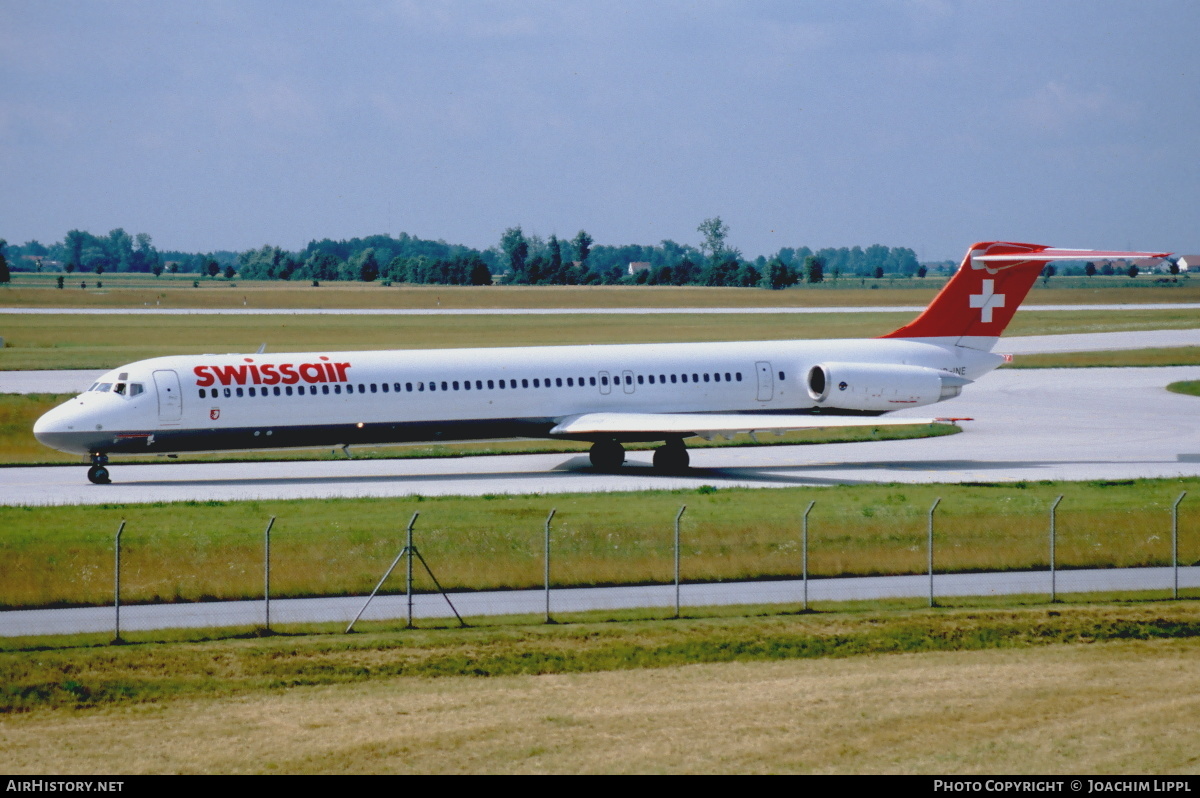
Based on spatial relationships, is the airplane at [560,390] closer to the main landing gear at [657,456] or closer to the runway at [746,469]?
the main landing gear at [657,456]

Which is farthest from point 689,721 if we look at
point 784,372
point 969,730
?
point 784,372

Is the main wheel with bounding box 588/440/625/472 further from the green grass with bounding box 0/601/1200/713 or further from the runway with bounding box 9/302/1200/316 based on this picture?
the runway with bounding box 9/302/1200/316

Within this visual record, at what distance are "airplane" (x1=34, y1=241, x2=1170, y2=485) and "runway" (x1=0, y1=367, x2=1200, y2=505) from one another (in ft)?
3.81

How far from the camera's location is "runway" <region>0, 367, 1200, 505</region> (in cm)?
3350

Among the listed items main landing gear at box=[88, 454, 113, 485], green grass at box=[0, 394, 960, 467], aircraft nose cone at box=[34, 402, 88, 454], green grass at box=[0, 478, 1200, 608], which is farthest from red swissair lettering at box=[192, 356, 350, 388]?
green grass at box=[0, 478, 1200, 608]

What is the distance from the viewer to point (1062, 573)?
24812mm

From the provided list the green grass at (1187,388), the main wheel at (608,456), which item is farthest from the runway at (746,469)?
the green grass at (1187,388)

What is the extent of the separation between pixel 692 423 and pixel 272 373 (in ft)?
33.5

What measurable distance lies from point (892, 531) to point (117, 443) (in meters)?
17.8

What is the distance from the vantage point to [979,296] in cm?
4069

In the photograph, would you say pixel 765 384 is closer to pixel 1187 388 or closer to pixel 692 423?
pixel 692 423

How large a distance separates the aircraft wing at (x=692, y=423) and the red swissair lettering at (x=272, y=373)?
5675mm

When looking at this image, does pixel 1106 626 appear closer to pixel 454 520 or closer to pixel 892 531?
pixel 892 531
